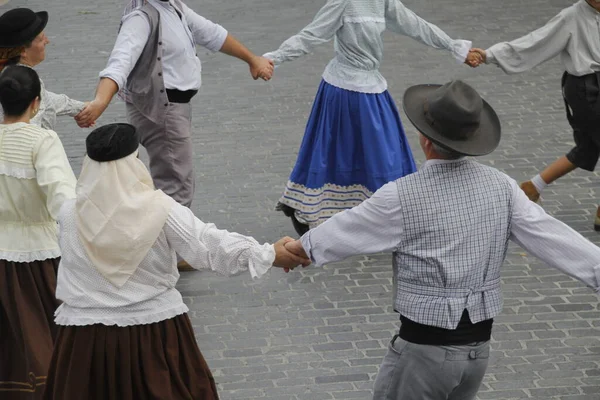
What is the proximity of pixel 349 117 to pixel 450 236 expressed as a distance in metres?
3.20

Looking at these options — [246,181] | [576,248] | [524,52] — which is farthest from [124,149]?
[246,181]

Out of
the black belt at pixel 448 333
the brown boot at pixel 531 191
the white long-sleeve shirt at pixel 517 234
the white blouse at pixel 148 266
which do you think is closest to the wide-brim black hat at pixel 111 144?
the white blouse at pixel 148 266

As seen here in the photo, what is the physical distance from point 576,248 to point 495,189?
343 mm

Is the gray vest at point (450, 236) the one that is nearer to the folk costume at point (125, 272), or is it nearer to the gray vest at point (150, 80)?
the folk costume at point (125, 272)

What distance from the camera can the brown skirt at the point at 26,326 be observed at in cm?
488

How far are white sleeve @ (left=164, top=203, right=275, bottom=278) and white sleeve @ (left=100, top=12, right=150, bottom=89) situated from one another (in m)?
2.16

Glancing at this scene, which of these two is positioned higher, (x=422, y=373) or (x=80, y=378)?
(x=422, y=373)

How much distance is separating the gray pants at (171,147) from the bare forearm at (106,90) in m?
0.55

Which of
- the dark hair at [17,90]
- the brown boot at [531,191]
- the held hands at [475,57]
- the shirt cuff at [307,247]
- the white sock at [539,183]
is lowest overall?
the brown boot at [531,191]

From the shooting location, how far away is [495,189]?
382 centimetres

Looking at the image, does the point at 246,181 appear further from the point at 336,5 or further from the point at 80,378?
the point at 80,378

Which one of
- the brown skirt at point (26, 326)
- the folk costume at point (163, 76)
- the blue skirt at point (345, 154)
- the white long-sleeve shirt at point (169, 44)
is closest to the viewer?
the brown skirt at point (26, 326)

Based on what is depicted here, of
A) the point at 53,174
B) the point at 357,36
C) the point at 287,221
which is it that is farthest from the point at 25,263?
the point at 287,221

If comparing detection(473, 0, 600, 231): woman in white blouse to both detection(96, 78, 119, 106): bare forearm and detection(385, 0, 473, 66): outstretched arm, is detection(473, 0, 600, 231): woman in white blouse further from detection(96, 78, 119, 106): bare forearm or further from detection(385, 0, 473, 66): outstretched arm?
detection(96, 78, 119, 106): bare forearm
